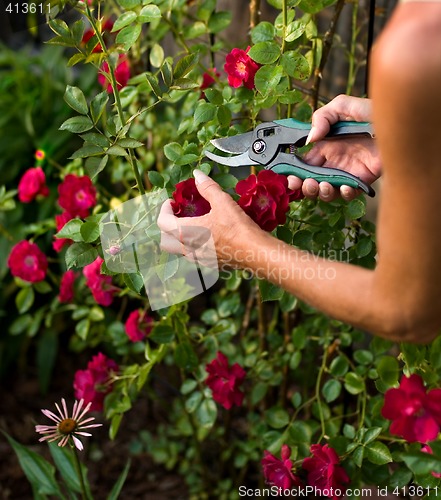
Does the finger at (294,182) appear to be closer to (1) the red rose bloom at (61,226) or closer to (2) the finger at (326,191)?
(2) the finger at (326,191)

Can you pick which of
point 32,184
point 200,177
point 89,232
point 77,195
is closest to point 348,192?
point 200,177

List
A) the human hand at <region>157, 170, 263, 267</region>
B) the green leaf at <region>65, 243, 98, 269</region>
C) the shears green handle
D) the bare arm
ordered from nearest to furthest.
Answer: the bare arm, the human hand at <region>157, 170, 263, 267</region>, the shears green handle, the green leaf at <region>65, 243, 98, 269</region>

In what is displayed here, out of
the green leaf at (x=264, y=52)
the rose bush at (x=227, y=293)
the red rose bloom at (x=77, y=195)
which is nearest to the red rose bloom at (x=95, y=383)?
the rose bush at (x=227, y=293)

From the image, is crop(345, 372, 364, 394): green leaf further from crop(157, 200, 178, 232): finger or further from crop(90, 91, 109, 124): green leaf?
crop(90, 91, 109, 124): green leaf

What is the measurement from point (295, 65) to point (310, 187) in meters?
0.25

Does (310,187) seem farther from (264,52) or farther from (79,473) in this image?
(79,473)

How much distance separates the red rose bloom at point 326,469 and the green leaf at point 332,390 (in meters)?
0.18

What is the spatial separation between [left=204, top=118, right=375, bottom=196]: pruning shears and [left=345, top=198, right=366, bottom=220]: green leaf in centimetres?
11

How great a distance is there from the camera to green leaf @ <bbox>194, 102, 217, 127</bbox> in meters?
1.33

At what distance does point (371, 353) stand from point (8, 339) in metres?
1.32

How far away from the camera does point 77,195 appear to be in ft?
5.31

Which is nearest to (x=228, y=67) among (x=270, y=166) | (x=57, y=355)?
(x=270, y=166)

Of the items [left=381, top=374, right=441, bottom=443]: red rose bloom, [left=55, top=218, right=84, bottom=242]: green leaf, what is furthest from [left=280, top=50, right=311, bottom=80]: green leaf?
[left=381, top=374, right=441, bottom=443]: red rose bloom

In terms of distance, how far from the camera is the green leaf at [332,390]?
1.52 m
